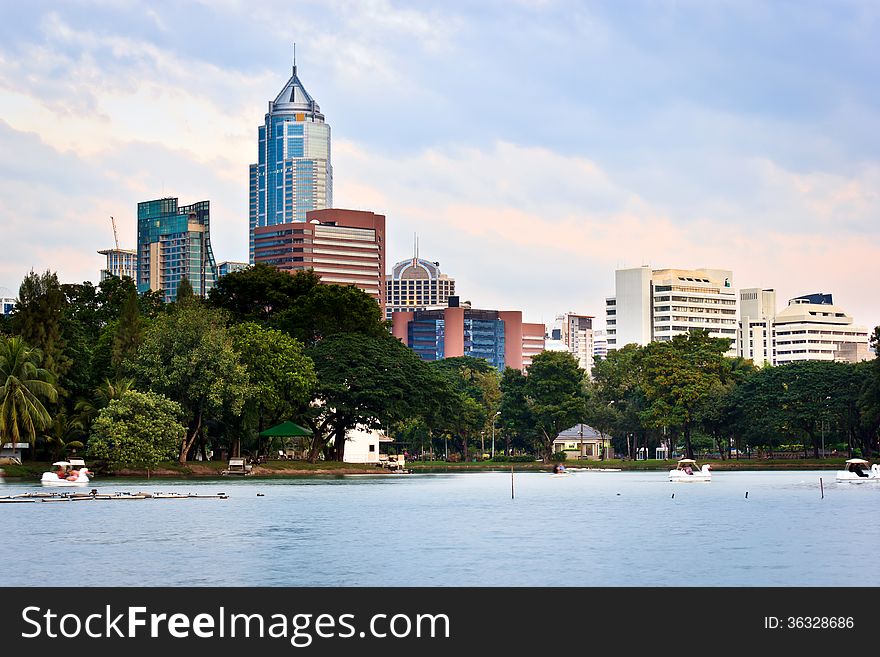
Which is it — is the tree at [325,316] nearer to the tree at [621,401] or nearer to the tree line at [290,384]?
the tree line at [290,384]

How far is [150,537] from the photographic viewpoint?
47.3m

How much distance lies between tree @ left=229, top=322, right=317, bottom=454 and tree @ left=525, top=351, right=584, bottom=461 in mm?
43247

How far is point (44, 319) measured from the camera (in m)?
89.5

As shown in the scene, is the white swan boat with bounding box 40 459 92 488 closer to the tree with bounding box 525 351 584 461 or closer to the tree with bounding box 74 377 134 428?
the tree with bounding box 74 377 134 428

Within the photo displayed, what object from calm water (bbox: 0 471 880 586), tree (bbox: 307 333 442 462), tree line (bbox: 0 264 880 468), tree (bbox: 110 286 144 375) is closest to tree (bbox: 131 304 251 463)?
tree line (bbox: 0 264 880 468)

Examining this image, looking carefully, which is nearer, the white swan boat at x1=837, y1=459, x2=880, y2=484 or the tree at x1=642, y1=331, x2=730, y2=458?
the white swan boat at x1=837, y1=459, x2=880, y2=484

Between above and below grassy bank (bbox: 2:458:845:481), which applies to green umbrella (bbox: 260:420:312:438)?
above

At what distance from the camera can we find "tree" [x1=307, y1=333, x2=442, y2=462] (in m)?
99.1

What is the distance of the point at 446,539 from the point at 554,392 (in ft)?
296

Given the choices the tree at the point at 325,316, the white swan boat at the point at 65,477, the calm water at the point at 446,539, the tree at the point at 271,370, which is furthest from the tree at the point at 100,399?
the tree at the point at 325,316

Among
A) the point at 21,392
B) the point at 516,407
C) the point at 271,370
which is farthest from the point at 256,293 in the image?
the point at 516,407

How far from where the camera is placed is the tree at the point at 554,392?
5276 inches

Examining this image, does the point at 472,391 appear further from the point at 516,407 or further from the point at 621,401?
the point at 516,407

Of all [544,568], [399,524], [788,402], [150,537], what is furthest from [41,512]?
[788,402]
